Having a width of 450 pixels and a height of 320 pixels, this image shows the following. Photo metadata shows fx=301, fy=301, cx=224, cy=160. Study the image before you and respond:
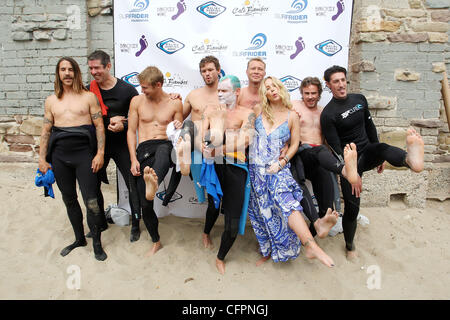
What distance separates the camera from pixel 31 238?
11.9 feet

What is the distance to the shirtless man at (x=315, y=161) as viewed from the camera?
2875 mm

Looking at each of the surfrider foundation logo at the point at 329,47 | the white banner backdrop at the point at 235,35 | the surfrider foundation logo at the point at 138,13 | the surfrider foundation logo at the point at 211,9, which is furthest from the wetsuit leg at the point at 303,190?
the surfrider foundation logo at the point at 138,13

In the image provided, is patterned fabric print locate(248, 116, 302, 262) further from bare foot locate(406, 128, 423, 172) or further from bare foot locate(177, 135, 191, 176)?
bare foot locate(406, 128, 423, 172)

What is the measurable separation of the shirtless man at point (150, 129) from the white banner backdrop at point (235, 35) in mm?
998

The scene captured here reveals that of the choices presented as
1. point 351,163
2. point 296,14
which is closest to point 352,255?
point 351,163

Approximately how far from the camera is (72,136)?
3.14 m

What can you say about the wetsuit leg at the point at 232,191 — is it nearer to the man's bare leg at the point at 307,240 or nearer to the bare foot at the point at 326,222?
the man's bare leg at the point at 307,240

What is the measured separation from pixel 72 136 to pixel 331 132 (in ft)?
9.01

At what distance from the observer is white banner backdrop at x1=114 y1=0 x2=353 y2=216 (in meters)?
4.11

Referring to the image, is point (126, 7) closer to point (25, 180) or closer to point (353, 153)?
point (25, 180)

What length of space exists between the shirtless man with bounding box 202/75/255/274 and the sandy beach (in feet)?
1.32

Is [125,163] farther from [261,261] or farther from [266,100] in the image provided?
[261,261]
